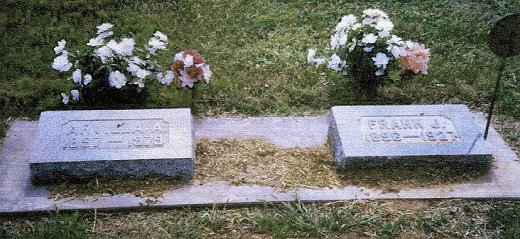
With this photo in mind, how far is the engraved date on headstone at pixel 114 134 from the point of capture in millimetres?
3930

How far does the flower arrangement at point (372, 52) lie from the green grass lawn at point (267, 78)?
0.74ft

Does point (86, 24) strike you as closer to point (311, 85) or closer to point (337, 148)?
point (311, 85)

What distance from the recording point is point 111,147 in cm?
391

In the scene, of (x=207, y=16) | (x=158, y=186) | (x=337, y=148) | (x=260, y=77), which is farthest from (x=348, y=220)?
(x=207, y=16)

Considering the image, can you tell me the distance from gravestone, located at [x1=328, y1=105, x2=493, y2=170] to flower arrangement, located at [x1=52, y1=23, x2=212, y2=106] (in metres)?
1.24

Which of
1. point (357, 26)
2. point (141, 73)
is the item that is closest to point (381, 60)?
point (357, 26)

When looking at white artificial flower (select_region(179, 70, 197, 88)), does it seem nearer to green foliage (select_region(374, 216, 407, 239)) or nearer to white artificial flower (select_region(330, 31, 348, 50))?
white artificial flower (select_region(330, 31, 348, 50))

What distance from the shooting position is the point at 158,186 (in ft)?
12.7

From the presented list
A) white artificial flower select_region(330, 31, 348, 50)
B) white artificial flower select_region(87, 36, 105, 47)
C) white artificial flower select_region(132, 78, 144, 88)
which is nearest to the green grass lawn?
white artificial flower select_region(132, 78, 144, 88)

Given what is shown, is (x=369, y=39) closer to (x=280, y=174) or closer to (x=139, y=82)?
(x=280, y=174)

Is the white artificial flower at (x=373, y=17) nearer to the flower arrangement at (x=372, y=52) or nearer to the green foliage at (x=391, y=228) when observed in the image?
the flower arrangement at (x=372, y=52)

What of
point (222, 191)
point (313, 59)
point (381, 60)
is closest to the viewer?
point (222, 191)

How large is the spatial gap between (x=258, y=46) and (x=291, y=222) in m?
2.58

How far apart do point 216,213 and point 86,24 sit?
321 cm
